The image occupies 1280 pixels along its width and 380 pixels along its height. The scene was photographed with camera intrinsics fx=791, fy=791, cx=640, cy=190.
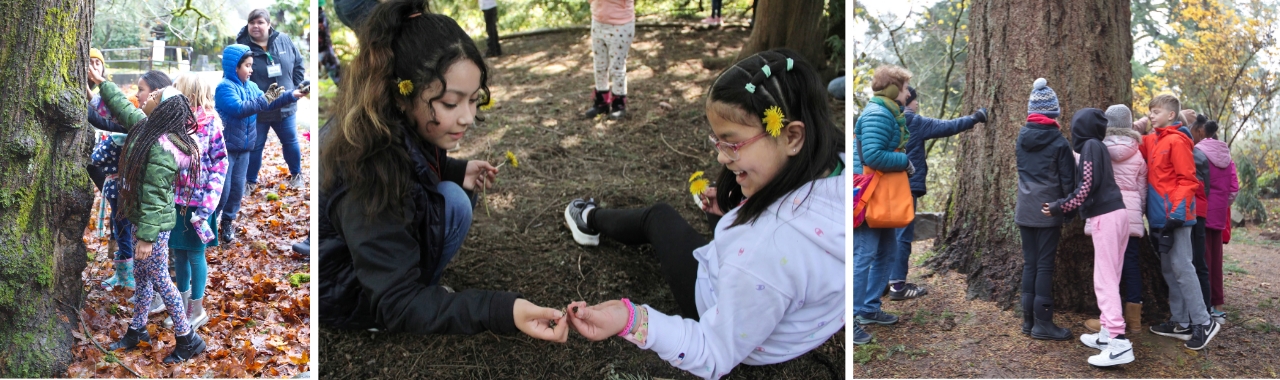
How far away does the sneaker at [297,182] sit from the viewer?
2771 mm

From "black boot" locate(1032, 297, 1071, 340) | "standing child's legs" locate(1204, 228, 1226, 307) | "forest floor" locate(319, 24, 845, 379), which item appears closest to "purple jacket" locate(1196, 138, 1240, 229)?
"standing child's legs" locate(1204, 228, 1226, 307)

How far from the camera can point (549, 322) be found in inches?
89.0

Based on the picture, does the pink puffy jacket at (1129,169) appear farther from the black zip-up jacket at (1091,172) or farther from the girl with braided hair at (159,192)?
the girl with braided hair at (159,192)

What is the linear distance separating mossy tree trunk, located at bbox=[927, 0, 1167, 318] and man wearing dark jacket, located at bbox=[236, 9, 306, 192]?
253 cm

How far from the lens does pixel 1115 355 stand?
2.96 meters

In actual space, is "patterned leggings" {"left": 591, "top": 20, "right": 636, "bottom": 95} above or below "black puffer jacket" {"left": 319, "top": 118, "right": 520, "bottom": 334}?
above

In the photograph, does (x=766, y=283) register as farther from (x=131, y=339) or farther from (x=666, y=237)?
(x=131, y=339)

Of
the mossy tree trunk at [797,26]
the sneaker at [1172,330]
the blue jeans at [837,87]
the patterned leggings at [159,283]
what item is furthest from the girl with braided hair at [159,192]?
the sneaker at [1172,330]

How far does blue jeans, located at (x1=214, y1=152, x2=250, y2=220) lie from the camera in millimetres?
2721

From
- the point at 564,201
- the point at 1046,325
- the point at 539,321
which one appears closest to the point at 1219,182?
the point at 1046,325

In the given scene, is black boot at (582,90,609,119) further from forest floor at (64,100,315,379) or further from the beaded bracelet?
the beaded bracelet

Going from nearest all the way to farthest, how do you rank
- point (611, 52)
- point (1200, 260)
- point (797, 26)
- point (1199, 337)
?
point (1199, 337) → point (1200, 260) → point (611, 52) → point (797, 26)

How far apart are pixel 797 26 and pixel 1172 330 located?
2.60 meters

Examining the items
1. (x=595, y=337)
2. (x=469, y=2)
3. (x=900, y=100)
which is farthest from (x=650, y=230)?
(x=469, y=2)
